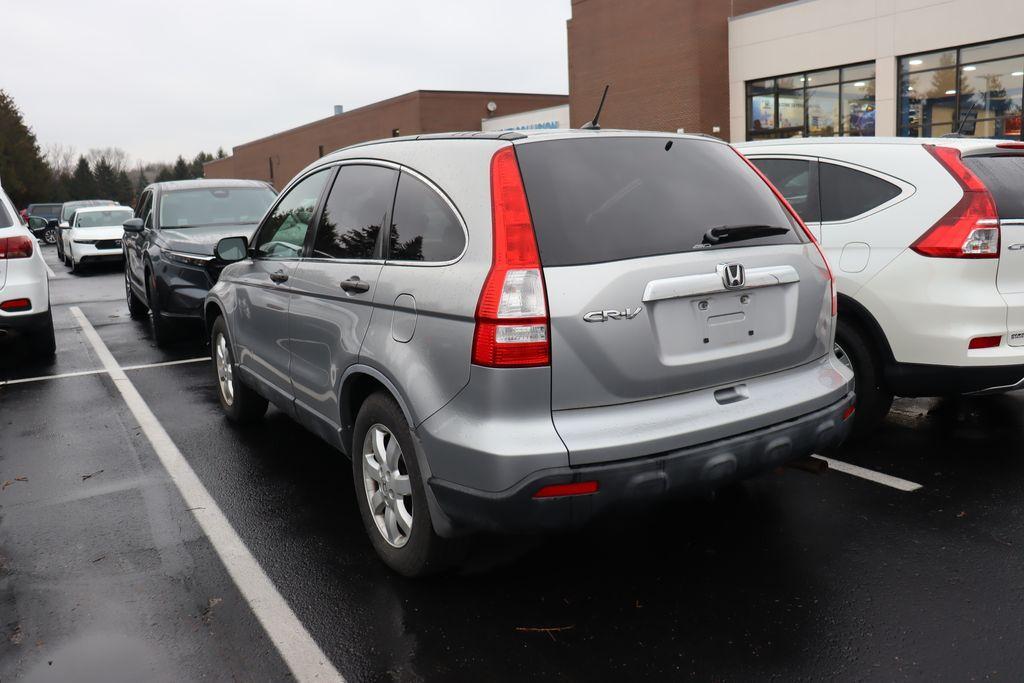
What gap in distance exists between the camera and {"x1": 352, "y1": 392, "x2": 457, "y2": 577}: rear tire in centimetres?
338

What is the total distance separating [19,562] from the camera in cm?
392

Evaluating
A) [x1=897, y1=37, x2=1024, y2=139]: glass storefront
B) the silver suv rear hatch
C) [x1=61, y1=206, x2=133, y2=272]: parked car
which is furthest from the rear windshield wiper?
[x1=897, y1=37, x2=1024, y2=139]: glass storefront

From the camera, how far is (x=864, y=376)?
5.02 meters

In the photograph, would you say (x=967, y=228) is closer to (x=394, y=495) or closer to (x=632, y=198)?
(x=632, y=198)

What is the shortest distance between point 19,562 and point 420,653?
6.93ft

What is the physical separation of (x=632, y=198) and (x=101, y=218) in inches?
885

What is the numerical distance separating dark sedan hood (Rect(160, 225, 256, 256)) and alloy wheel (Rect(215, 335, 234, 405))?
2.70 meters

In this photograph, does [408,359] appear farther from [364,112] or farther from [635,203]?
[364,112]

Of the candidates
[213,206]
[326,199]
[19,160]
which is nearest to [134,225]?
[213,206]

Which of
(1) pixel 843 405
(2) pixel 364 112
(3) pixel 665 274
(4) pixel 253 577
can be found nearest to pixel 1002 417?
(1) pixel 843 405

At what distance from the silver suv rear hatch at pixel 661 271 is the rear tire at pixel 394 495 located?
75cm

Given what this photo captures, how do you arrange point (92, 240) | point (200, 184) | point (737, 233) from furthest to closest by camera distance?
1. point (92, 240)
2. point (200, 184)
3. point (737, 233)

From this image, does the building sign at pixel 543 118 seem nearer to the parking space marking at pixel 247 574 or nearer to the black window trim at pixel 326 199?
the parking space marking at pixel 247 574

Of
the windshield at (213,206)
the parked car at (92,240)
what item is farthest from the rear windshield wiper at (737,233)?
the parked car at (92,240)
